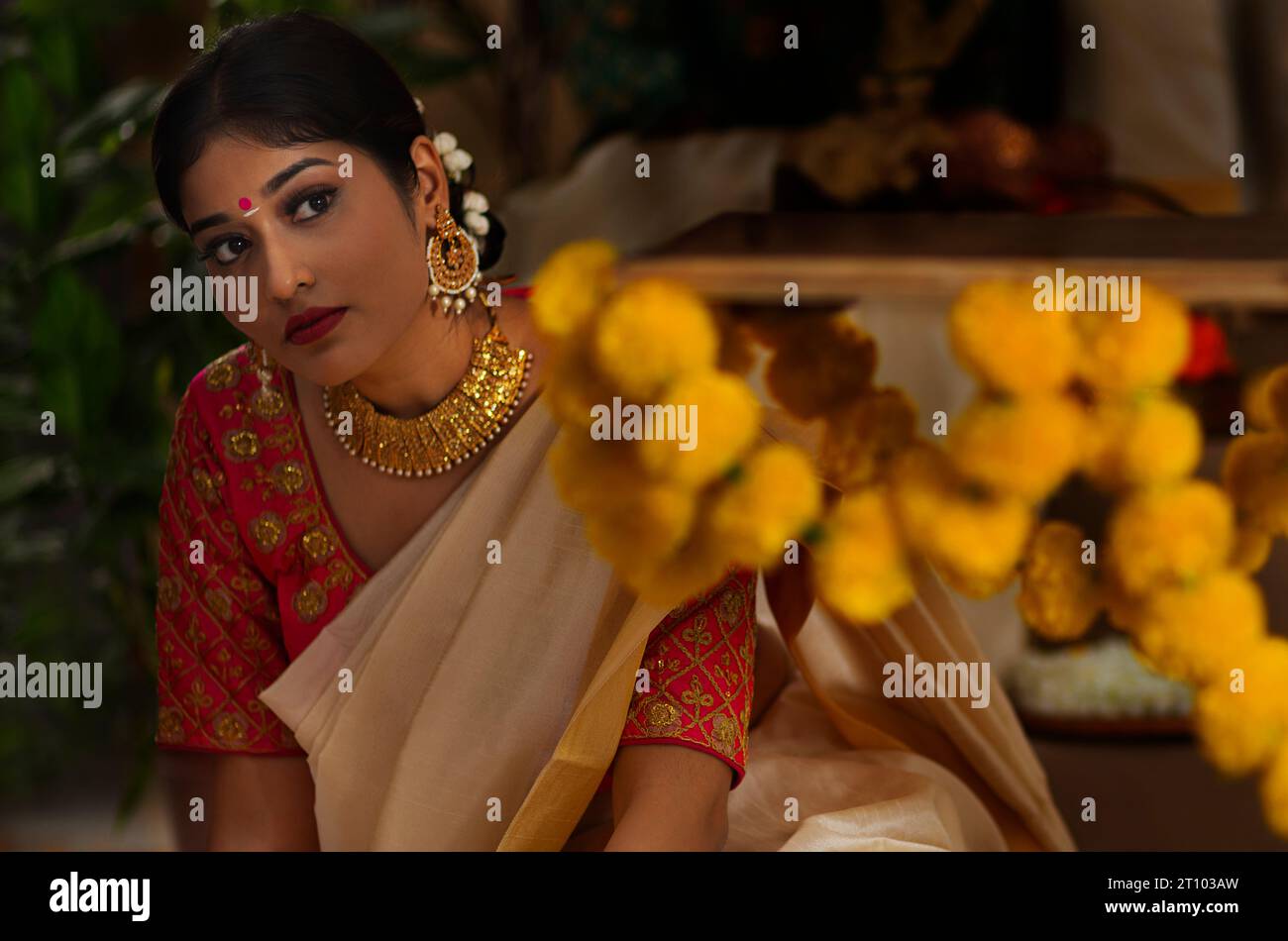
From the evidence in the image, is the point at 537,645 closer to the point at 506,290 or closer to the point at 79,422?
the point at 506,290

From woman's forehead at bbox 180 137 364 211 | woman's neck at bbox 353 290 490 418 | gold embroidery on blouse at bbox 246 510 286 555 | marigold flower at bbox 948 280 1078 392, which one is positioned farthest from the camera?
gold embroidery on blouse at bbox 246 510 286 555

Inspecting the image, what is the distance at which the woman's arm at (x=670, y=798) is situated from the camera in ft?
2.30

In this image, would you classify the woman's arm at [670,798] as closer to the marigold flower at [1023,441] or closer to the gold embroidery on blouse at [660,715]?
the gold embroidery on blouse at [660,715]

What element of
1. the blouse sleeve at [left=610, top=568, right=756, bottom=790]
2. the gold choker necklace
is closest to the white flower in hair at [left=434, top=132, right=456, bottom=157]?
the gold choker necklace

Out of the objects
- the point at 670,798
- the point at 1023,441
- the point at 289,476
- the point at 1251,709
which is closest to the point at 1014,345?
the point at 1023,441

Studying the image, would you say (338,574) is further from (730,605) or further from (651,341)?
(651,341)

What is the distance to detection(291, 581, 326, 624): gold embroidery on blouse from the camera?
89 centimetres

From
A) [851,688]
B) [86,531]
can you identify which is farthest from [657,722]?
[86,531]

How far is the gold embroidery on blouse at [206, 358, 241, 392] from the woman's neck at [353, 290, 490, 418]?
154mm

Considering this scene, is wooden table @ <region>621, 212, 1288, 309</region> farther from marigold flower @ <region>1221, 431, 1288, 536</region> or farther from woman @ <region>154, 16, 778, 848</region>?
woman @ <region>154, 16, 778, 848</region>

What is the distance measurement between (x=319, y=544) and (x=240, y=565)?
0.07m

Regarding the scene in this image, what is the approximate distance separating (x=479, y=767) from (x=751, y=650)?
0.59ft

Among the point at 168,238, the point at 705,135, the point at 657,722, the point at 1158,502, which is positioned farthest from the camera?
the point at 705,135
